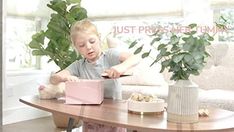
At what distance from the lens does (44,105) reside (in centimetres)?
147

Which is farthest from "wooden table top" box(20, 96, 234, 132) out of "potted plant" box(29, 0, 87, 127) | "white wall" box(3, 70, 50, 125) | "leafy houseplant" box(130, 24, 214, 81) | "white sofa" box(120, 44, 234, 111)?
"white wall" box(3, 70, 50, 125)

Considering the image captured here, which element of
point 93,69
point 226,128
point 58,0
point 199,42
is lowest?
point 226,128

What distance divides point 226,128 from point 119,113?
423mm

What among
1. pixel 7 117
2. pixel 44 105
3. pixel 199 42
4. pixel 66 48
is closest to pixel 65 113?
pixel 44 105

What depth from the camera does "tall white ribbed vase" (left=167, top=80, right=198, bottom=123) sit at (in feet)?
3.75

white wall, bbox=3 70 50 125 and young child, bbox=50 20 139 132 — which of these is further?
white wall, bbox=3 70 50 125

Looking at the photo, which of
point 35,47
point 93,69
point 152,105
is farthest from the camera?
point 35,47

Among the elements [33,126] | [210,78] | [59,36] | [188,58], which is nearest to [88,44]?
[188,58]

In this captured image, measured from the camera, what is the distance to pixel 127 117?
1.21 meters

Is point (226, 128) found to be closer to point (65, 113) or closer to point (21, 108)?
point (65, 113)

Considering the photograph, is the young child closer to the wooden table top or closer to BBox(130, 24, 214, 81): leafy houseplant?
the wooden table top

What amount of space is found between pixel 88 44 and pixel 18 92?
6.75ft

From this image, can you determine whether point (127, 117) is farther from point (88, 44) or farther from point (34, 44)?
point (34, 44)

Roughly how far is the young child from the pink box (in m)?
0.06
